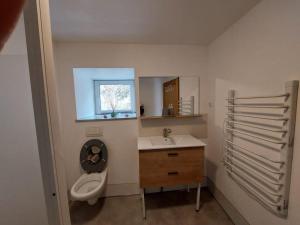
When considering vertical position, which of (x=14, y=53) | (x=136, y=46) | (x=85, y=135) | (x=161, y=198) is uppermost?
(x=136, y=46)

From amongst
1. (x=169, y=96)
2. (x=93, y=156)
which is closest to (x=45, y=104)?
(x=93, y=156)

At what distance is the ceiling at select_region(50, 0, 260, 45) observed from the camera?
1247 mm

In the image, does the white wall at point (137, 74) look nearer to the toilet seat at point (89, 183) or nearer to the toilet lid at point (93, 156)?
the toilet lid at point (93, 156)

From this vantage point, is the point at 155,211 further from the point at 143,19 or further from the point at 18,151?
the point at 143,19

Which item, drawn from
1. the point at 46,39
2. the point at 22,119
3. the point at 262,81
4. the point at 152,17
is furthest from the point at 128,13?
the point at 262,81

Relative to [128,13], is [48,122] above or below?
below

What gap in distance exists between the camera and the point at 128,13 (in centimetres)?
136

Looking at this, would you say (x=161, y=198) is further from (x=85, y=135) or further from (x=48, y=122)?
(x=48, y=122)

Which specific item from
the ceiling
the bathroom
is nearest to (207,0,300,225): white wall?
the bathroom

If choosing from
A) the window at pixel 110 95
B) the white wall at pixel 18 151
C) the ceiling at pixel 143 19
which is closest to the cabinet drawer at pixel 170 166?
the white wall at pixel 18 151

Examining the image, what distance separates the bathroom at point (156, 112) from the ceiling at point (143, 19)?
12 mm

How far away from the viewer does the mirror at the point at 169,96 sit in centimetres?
214

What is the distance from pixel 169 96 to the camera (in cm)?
220

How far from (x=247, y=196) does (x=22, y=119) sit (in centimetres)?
188
